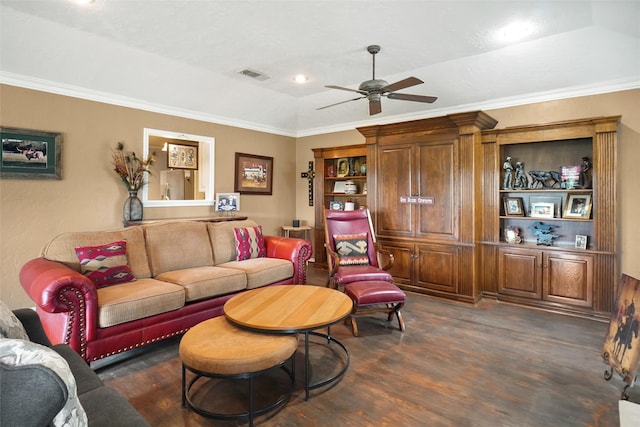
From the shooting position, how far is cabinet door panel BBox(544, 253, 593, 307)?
3.83m

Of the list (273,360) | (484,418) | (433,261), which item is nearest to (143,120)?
(273,360)

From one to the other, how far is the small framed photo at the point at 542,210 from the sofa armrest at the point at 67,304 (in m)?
4.74

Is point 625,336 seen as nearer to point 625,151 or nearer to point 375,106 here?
point 625,151

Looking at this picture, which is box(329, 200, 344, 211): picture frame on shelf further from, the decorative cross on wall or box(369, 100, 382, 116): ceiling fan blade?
box(369, 100, 382, 116): ceiling fan blade

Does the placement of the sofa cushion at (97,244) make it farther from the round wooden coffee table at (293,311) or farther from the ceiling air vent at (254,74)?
the ceiling air vent at (254,74)

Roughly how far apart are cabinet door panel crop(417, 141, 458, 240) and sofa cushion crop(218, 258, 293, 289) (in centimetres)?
193

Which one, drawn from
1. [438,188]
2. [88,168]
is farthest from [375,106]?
[88,168]

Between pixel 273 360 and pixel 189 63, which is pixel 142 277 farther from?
pixel 189 63

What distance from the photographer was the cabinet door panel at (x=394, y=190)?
484 centimetres

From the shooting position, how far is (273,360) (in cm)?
200

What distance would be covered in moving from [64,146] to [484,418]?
187 inches

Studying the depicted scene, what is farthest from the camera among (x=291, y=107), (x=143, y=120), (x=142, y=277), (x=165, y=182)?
(x=165, y=182)

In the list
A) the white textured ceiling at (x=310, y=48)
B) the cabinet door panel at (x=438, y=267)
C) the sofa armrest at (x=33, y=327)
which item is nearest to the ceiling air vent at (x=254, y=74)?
the white textured ceiling at (x=310, y=48)

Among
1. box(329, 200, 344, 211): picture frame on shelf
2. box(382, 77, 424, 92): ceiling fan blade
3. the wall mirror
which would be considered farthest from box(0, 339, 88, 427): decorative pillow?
box(329, 200, 344, 211): picture frame on shelf
